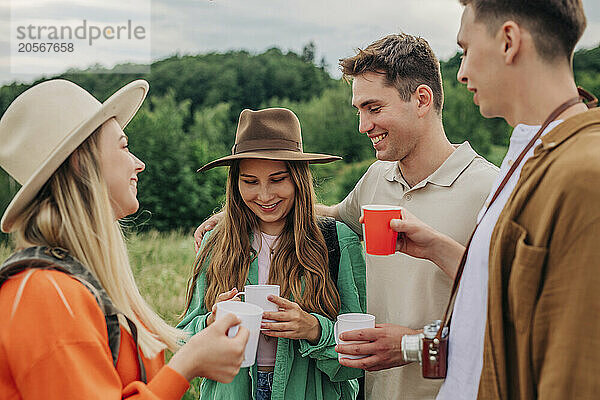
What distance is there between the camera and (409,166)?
2.79 m

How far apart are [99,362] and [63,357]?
10 centimetres

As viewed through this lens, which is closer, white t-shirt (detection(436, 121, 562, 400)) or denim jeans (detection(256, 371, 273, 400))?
white t-shirt (detection(436, 121, 562, 400))

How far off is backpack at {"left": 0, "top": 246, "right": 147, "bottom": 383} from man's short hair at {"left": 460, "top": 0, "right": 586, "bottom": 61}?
Result: 4.33 ft

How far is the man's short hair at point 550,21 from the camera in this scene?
1513 mm

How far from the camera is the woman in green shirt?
8.36ft

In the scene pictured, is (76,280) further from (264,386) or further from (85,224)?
(264,386)

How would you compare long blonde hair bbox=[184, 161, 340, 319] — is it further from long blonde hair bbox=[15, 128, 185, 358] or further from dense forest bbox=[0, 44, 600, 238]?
long blonde hair bbox=[15, 128, 185, 358]

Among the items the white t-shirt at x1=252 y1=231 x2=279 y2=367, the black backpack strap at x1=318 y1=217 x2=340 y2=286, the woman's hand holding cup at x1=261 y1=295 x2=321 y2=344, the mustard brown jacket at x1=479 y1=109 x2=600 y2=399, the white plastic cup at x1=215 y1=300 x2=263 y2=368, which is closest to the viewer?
the mustard brown jacket at x1=479 y1=109 x2=600 y2=399

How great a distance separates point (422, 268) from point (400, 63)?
0.99 m

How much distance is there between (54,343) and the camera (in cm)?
136

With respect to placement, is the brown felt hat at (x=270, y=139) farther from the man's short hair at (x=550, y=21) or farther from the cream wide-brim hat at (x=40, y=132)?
the man's short hair at (x=550, y=21)

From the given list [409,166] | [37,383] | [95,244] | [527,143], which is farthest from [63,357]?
[409,166]

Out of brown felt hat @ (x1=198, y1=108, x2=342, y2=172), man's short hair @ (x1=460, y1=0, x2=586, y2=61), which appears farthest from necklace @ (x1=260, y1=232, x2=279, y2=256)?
man's short hair @ (x1=460, y1=0, x2=586, y2=61)

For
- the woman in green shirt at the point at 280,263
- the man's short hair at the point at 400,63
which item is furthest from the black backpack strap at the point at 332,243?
the man's short hair at the point at 400,63
